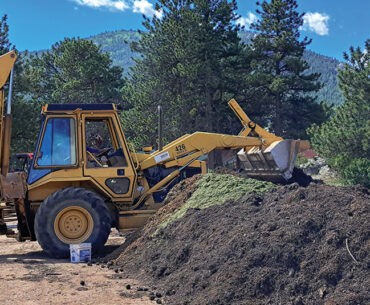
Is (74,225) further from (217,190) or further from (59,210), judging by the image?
(217,190)

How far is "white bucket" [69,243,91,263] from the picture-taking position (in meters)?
8.85

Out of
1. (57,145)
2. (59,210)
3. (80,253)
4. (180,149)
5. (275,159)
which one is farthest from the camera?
(275,159)

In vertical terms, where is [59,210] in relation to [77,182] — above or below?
below

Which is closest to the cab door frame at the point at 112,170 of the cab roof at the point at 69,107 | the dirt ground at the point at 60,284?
the cab roof at the point at 69,107

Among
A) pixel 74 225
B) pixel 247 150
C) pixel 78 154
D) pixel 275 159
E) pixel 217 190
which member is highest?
pixel 247 150

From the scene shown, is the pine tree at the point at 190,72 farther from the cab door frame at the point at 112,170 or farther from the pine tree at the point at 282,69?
the cab door frame at the point at 112,170

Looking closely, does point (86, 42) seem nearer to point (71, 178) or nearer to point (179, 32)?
point (179, 32)

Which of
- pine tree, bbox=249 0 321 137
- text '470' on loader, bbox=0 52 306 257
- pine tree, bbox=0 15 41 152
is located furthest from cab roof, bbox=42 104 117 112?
pine tree, bbox=249 0 321 137

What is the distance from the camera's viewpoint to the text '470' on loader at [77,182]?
9.20m

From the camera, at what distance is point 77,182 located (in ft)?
32.0

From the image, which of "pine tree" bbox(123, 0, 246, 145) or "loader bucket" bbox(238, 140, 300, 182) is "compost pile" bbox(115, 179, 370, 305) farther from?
"pine tree" bbox(123, 0, 246, 145)

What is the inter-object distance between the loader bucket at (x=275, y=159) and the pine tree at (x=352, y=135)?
1054 cm

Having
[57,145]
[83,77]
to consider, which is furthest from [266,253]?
[83,77]

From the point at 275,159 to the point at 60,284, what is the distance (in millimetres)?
6717
